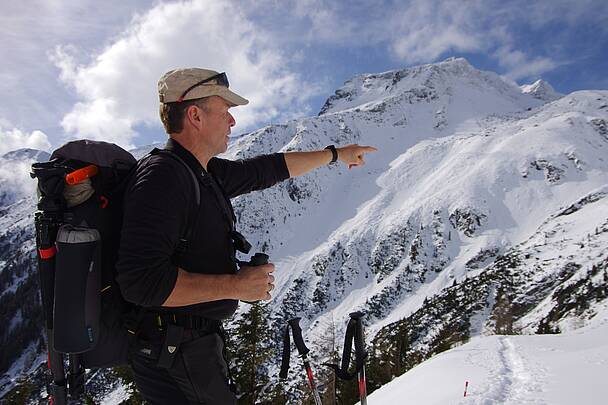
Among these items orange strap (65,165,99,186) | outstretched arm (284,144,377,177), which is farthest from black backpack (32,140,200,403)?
outstretched arm (284,144,377,177)

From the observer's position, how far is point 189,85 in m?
2.76

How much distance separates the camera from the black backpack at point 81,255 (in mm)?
2322

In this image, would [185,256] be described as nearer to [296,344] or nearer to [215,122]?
[215,122]

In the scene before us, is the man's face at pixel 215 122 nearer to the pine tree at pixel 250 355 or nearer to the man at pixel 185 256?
the man at pixel 185 256

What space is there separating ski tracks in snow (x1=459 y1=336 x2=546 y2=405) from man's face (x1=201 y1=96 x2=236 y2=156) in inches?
319

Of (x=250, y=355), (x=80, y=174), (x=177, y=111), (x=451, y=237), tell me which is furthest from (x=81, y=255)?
(x=451, y=237)

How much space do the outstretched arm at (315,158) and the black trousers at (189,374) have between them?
2.38 metres

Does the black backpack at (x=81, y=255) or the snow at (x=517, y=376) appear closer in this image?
the black backpack at (x=81, y=255)

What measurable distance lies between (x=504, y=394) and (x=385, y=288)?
13974cm

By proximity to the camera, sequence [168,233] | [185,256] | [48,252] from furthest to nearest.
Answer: [185,256]
[48,252]
[168,233]

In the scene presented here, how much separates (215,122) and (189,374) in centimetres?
168

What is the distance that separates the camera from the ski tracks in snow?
8375mm

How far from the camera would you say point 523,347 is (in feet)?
52.6

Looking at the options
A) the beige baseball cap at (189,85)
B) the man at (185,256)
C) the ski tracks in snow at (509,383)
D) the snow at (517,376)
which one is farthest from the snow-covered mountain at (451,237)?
the beige baseball cap at (189,85)
